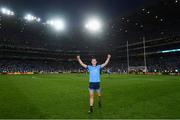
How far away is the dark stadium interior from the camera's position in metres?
87.1

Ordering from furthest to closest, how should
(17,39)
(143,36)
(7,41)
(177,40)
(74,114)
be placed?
(17,39), (7,41), (143,36), (177,40), (74,114)

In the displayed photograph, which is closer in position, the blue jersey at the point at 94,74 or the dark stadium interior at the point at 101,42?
the blue jersey at the point at 94,74

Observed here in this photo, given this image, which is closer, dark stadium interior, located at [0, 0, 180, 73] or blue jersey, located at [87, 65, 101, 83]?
blue jersey, located at [87, 65, 101, 83]

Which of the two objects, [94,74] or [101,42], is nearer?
[94,74]

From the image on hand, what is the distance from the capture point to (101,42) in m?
125

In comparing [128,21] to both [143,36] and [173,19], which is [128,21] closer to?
[143,36]

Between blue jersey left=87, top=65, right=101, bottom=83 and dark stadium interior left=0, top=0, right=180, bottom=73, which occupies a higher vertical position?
dark stadium interior left=0, top=0, right=180, bottom=73

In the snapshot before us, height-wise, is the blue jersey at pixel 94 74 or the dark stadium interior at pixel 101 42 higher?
the dark stadium interior at pixel 101 42

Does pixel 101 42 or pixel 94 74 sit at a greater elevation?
pixel 101 42

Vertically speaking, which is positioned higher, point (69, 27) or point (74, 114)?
point (69, 27)

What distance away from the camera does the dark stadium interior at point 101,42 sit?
87125 millimetres

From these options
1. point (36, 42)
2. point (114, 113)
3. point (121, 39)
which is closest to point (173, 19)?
point (121, 39)

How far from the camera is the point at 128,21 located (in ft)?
317

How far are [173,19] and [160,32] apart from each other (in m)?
8.24
